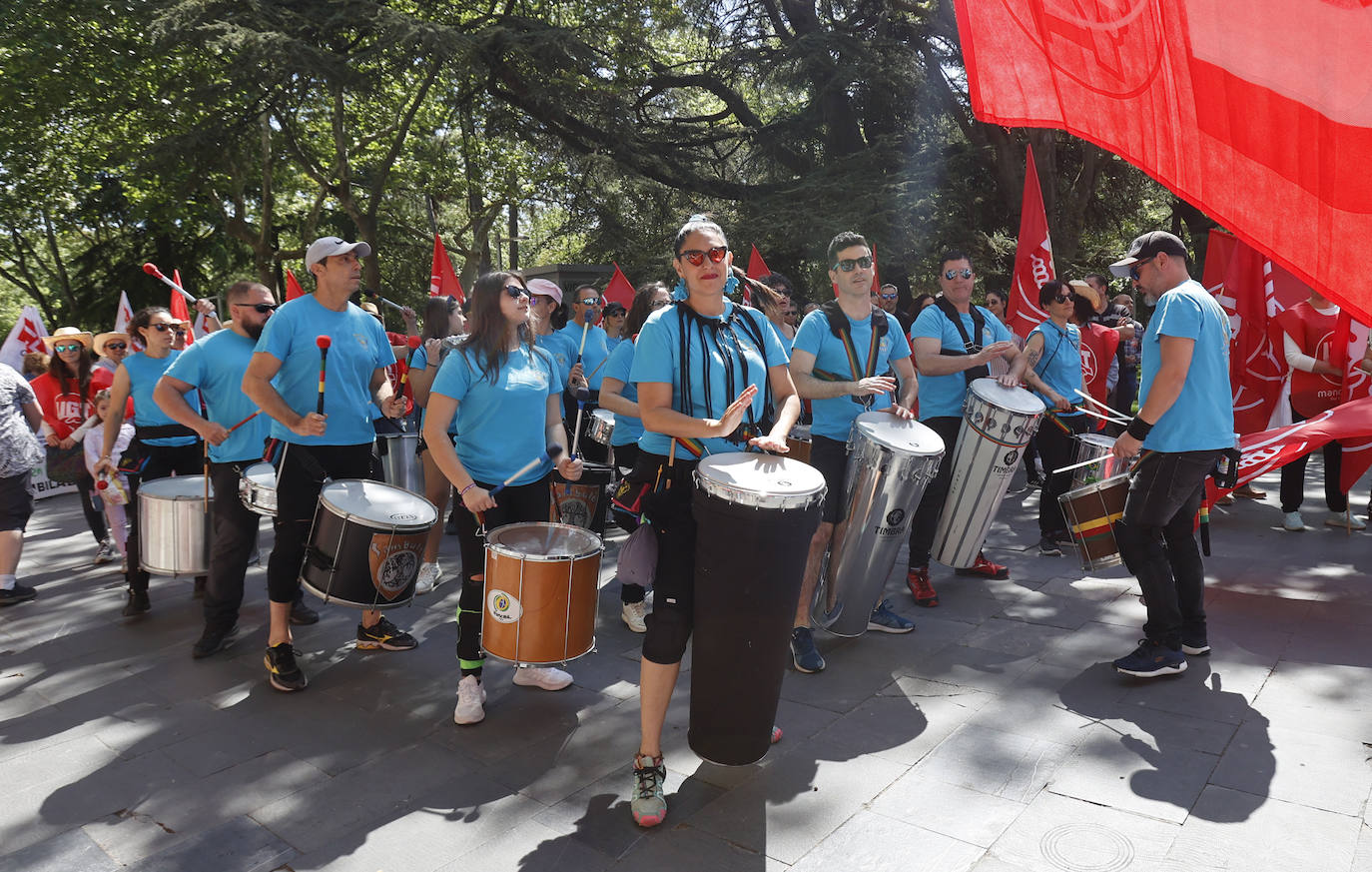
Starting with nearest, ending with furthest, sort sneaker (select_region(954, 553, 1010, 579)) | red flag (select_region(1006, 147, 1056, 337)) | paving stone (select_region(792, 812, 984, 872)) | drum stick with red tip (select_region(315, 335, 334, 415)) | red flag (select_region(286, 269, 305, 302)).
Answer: paving stone (select_region(792, 812, 984, 872)) < drum stick with red tip (select_region(315, 335, 334, 415)) < sneaker (select_region(954, 553, 1010, 579)) < red flag (select_region(1006, 147, 1056, 337)) < red flag (select_region(286, 269, 305, 302))

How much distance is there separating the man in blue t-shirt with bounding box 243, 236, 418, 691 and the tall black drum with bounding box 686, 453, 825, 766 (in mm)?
2258

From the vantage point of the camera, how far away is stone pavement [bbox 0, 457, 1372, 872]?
9.80ft

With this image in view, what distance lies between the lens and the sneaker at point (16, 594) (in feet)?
20.8

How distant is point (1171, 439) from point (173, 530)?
206 inches

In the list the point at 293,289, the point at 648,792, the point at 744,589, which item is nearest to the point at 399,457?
the point at 648,792

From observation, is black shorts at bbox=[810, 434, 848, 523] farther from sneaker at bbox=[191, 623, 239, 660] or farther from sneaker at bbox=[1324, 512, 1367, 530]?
sneaker at bbox=[1324, 512, 1367, 530]

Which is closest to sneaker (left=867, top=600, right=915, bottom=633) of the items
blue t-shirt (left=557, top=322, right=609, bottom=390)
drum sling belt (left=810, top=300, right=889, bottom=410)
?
drum sling belt (left=810, top=300, right=889, bottom=410)

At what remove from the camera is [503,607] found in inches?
146

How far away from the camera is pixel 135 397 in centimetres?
609

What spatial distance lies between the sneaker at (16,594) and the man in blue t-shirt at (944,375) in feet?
19.8

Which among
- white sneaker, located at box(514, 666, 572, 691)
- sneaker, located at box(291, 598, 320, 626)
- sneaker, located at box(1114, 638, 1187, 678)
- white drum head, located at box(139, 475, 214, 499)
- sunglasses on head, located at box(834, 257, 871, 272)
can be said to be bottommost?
sneaker, located at box(291, 598, 320, 626)

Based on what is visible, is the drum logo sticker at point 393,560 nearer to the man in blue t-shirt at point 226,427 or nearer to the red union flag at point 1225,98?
the man in blue t-shirt at point 226,427

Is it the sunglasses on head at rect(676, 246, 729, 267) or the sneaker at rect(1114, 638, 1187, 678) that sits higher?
the sunglasses on head at rect(676, 246, 729, 267)

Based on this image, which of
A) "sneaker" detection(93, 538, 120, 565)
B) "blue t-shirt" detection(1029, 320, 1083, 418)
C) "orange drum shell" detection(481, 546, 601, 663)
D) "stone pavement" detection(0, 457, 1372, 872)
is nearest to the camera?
"stone pavement" detection(0, 457, 1372, 872)
